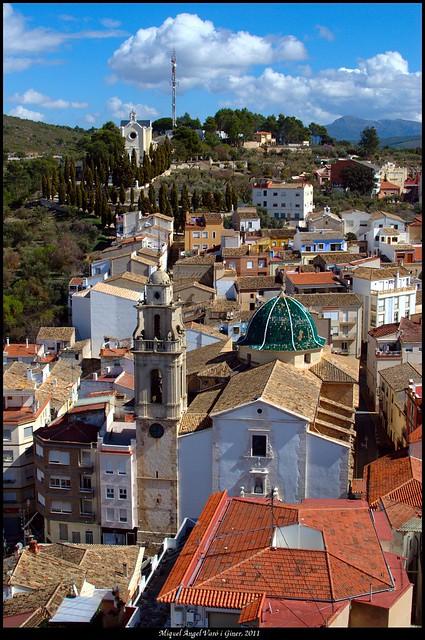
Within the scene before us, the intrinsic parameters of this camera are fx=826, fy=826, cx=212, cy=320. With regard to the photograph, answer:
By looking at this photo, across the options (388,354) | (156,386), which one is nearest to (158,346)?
(156,386)

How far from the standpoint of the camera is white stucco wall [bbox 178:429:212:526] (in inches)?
602

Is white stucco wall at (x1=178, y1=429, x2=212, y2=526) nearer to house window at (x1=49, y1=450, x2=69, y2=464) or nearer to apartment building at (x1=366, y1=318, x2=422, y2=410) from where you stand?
house window at (x1=49, y1=450, x2=69, y2=464)

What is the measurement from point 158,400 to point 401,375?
7861 millimetres

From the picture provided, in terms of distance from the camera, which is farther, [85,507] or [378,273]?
[378,273]

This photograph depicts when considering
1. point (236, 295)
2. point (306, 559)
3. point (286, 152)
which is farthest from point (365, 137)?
point (306, 559)

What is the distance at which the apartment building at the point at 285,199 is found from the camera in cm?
4256

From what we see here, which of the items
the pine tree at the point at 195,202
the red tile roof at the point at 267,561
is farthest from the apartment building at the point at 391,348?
the pine tree at the point at 195,202

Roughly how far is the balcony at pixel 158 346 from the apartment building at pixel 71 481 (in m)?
2.41

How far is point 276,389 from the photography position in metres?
15.2

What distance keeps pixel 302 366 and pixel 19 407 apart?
22.0ft

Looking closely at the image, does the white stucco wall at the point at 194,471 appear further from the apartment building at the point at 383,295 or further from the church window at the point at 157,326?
the apartment building at the point at 383,295

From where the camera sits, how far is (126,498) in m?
16.0

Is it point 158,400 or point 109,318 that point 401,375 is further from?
point 109,318

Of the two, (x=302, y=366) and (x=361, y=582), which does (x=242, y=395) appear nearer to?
(x=302, y=366)
